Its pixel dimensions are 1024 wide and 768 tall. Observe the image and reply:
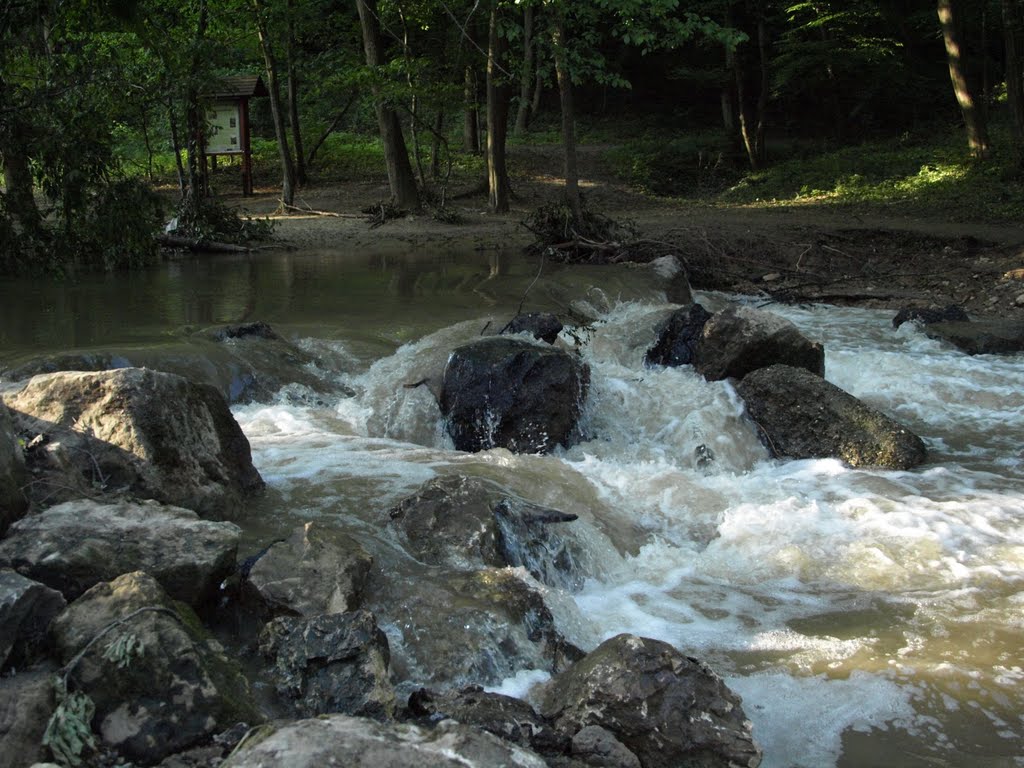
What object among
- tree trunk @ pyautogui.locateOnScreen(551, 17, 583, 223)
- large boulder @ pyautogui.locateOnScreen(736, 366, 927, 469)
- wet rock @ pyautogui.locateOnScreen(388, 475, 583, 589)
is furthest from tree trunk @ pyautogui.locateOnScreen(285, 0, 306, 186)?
wet rock @ pyautogui.locateOnScreen(388, 475, 583, 589)

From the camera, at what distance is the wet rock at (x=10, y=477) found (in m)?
4.64

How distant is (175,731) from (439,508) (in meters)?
2.51

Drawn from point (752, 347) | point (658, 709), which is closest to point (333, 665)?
point (658, 709)

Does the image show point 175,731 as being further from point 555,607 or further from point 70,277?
A: point 70,277

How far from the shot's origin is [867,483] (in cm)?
779

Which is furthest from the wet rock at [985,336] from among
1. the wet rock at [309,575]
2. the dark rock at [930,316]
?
the wet rock at [309,575]

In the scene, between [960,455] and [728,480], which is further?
[960,455]

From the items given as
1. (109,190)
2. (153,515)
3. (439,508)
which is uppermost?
(109,190)

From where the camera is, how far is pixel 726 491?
25.4 ft

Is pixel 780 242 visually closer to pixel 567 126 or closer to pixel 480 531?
pixel 567 126

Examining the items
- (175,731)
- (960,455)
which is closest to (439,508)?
(175,731)

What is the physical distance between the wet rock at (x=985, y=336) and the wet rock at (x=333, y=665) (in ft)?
31.0

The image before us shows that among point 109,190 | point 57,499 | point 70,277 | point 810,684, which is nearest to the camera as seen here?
point 810,684

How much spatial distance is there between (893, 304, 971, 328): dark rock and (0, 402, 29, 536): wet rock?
34.8ft
